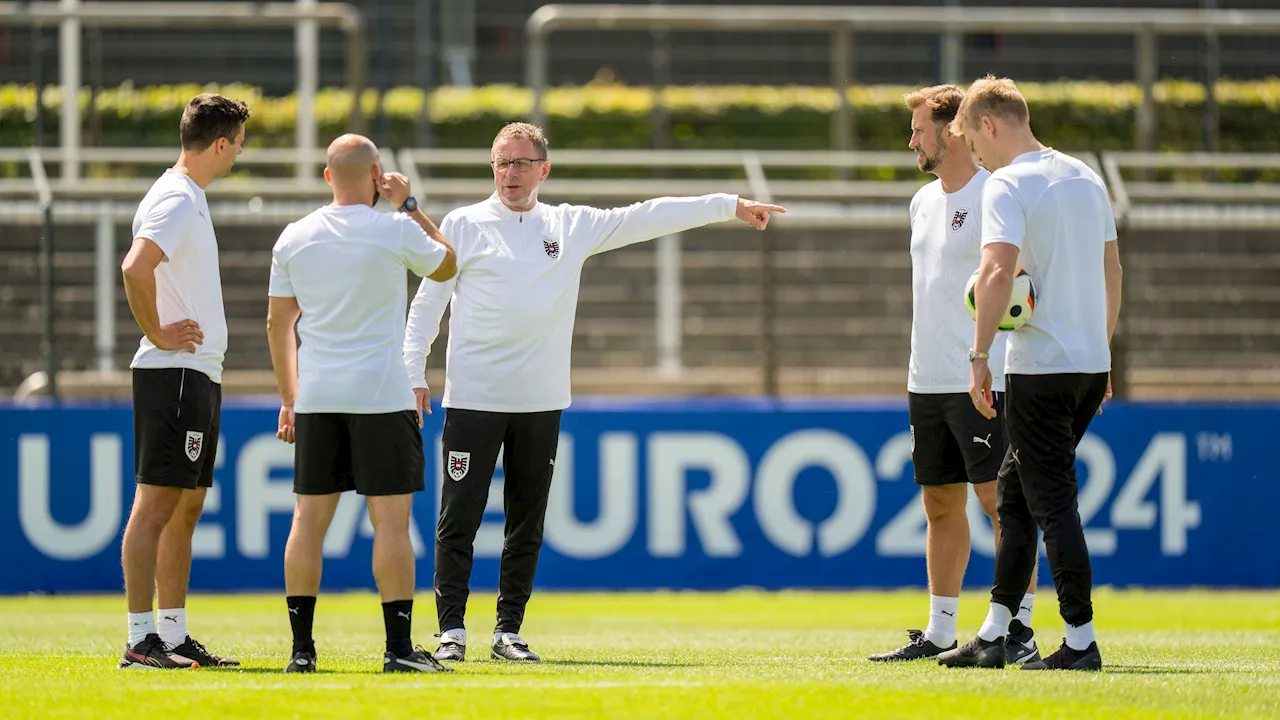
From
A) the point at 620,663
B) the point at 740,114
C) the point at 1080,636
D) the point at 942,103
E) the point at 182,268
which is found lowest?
the point at 620,663

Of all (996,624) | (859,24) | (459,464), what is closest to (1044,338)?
(996,624)

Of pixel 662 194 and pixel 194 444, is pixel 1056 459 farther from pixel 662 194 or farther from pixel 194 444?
pixel 662 194

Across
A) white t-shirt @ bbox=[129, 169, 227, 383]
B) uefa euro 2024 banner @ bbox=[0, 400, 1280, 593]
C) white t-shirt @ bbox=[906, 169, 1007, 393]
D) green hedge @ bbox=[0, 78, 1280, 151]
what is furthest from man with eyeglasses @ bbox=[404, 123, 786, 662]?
green hedge @ bbox=[0, 78, 1280, 151]

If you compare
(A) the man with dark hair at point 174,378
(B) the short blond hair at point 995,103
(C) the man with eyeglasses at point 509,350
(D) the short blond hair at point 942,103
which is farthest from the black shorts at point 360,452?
(D) the short blond hair at point 942,103

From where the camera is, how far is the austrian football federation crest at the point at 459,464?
22.8 ft

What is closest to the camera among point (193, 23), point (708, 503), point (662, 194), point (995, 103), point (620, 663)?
point (995, 103)

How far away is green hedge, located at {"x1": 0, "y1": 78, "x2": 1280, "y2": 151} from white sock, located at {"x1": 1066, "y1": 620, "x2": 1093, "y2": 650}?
11.8 metres

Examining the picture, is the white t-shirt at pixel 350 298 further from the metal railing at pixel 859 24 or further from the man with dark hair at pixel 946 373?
the metal railing at pixel 859 24

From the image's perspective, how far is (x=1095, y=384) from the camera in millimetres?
6230

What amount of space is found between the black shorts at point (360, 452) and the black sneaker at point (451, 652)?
0.94m

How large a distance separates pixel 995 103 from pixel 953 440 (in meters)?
1.41

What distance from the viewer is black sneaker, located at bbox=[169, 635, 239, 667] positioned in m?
6.55

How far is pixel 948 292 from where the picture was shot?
687 cm

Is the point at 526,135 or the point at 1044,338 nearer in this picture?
the point at 1044,338
